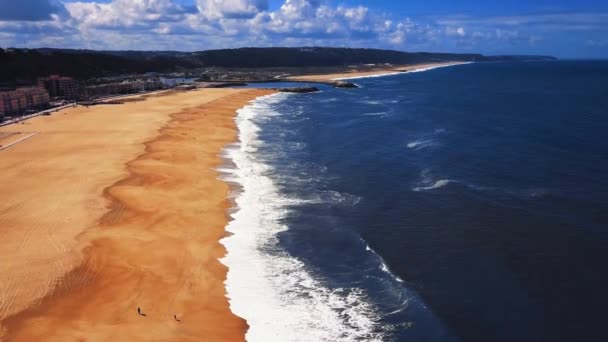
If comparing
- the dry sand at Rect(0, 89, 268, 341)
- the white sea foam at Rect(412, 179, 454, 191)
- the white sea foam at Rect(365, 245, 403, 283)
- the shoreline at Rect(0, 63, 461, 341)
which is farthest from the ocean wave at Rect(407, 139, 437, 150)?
the white sea foam at Rect(365, 245, 403, 283)

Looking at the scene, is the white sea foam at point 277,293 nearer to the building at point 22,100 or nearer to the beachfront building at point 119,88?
the building at point 22,100

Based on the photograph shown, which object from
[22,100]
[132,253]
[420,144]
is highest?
[22,100]

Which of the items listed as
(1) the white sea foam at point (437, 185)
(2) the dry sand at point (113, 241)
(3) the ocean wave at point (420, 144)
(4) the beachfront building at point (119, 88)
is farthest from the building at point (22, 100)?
(1) the white sea foam at point (437, 185)

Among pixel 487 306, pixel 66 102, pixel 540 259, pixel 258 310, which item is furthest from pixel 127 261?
pixel 66 102

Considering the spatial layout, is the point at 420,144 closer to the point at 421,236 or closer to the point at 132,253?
the point at 421,236

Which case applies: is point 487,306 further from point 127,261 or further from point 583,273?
point 127,261

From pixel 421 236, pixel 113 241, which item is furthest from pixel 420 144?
pixel 113 241
